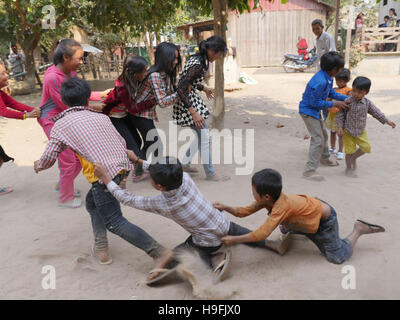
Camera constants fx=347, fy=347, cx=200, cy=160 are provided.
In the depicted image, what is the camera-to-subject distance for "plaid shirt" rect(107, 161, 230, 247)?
2.23 m

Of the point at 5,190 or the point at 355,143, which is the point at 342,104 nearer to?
the point at 355,143

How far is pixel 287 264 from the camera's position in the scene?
242cm

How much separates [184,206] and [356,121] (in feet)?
8.71

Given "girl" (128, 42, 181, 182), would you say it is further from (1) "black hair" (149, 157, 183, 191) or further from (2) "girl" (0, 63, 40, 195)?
(1) "black hair" (149, 157, 183, 191)

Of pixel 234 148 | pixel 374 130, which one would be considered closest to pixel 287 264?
pixel 234 148

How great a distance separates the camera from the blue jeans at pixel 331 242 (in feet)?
7.79

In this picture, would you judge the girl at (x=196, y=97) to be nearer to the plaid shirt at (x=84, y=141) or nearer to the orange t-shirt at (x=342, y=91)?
the plaid shirt at (x=84, y=141)

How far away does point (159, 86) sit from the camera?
11.9 ft

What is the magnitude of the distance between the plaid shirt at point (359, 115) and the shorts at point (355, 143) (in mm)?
60

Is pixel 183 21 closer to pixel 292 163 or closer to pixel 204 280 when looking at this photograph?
pixel 292 163

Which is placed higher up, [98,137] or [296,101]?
[98,137]

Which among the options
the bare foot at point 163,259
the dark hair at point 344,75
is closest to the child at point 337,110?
the dark hair at point 344,75
